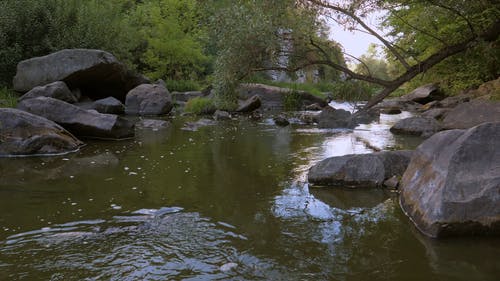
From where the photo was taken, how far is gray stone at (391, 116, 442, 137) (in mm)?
12703

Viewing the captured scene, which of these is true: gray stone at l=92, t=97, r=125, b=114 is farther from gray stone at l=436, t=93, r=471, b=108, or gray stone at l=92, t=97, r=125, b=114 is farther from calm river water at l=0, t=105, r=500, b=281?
gray stone at l=436, t=93, r=471, b=108

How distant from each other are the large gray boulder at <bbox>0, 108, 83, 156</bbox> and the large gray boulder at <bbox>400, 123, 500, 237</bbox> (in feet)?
24.0

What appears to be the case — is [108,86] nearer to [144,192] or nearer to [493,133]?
[144,192]

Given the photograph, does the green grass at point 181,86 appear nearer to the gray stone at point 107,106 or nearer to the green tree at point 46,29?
the green tree at point 46,29

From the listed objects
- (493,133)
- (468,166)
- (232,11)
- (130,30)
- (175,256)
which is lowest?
(175,256)

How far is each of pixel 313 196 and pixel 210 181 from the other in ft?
5.79

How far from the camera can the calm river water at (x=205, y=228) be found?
13.0 ft

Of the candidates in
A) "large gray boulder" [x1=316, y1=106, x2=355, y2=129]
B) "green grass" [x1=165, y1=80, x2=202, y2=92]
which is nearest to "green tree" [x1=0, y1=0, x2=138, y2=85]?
"green grass" [x1=165, y1=80, x2=202, y2=92]

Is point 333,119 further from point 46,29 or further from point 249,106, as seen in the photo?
point 46,29

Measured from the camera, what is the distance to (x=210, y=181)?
722cm

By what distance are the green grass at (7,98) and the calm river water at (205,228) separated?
202 inches

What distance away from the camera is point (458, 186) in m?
4.80

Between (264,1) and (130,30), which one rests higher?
(130,30)

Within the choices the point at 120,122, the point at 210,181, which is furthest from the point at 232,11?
the point at 210,181
